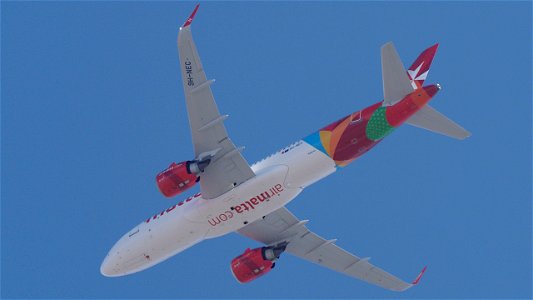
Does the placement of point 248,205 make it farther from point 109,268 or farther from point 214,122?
point 109,268

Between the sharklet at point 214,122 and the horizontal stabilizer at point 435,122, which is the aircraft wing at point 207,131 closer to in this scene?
the sharklet at point 214,122

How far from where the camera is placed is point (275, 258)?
59.9 m

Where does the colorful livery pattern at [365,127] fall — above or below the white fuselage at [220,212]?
above

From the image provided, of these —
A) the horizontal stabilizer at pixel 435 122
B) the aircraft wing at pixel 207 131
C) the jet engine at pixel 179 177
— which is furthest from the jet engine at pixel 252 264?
the horizontal stabilizer at pixel 435 122

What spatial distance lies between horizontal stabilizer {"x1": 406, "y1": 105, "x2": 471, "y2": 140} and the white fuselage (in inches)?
197

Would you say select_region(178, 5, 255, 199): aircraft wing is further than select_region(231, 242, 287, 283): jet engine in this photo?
No

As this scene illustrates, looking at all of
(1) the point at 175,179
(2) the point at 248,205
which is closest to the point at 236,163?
(2) the point at 248,205

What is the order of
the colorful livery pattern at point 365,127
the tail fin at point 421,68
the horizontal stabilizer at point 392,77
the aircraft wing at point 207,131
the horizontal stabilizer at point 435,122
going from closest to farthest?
the aircraft wing at point 207,131 → the horizontal stabilizer at point 392,77 → the colorful livery pattern at point 365,127 → the horizontal stabilizer at point 435,122 → the tail fin at point 421,68

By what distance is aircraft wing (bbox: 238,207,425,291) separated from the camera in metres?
59.9

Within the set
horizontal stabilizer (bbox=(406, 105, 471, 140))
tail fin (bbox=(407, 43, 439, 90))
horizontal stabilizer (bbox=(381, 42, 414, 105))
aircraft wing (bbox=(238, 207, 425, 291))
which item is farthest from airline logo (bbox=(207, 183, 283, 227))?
tail fin (bbox=(407, 43, 439, 90))

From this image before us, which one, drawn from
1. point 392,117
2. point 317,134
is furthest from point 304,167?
point 392,117

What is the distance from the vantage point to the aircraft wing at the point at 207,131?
159 feet

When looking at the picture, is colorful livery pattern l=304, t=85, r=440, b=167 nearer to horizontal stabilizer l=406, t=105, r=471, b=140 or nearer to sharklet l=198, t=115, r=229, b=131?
horizontal stabilizer l=406, t=105, r=471, b=140

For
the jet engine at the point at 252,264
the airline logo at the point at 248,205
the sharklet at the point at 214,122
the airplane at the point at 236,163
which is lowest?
the jet engine at the point at 252,264
